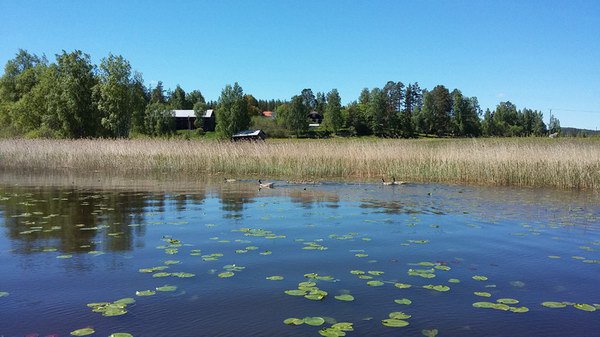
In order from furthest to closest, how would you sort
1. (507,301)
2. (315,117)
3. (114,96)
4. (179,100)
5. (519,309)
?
1. (315,117)
2. (179,100)
3. (114,96)
4. (507,301)
5. (519,309)

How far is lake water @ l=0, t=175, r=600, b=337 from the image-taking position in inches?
168

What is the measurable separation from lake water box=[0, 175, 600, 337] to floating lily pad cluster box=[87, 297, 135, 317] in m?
0.04

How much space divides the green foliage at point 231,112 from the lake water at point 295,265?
7087 cm

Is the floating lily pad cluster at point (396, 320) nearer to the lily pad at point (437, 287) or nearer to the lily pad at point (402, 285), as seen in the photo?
the lily pad at point (402, 285)

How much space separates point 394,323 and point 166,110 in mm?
82929

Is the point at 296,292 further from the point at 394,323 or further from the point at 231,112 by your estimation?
the point at 231,112

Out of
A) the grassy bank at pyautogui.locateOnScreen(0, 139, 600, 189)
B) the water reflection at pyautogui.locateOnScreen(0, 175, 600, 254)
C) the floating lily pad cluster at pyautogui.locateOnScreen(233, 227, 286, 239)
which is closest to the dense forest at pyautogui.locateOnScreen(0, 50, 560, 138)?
the grassy bank at pyautogui.locateOnScreen(0, 139, 600, 189)

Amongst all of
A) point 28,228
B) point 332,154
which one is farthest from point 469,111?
point 28,228

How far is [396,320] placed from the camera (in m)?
4.26

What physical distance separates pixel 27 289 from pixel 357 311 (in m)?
3.43

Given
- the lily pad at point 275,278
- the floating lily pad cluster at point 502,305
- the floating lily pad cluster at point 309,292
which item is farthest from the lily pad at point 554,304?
the lily pad at point 275,278

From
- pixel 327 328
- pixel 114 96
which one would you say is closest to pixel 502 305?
pixel 327 328

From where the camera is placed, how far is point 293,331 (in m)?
4.02

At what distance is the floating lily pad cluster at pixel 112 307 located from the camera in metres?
4.34
